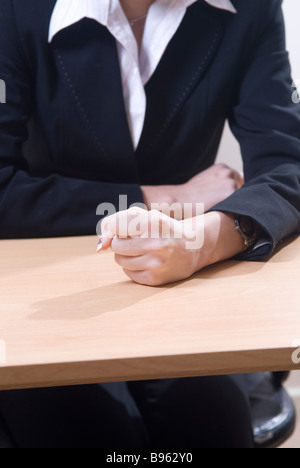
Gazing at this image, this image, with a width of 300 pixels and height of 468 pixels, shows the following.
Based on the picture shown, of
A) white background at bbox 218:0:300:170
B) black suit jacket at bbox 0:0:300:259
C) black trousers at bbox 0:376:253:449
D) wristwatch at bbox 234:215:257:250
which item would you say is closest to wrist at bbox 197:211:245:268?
wristwatch at bbox 234:215:257:250

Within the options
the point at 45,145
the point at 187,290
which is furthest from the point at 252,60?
the point at 187,290

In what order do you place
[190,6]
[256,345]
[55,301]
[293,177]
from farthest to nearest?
[190,6]
[293,177]
[55,301]
[256,345]

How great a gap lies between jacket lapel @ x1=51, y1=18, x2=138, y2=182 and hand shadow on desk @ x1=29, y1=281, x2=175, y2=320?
1.32 ft

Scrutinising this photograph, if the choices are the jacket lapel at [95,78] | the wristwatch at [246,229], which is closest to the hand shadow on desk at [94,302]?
the wristwatch at [246,229]

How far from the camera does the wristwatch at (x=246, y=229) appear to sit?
734 mm

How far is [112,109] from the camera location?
3.11ft

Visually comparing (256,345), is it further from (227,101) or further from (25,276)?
(227,101)

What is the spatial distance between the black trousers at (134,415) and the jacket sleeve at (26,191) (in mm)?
263

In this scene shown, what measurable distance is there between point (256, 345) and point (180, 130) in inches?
25.1

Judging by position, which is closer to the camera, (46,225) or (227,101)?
(46,225)

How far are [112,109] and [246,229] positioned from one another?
0.36 meters

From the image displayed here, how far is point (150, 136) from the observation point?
1.02 metres

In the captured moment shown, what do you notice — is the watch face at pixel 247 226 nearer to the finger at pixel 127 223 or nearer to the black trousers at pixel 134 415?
the finger at pixel 127 223

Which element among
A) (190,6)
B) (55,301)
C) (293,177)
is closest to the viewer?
(55,301)
